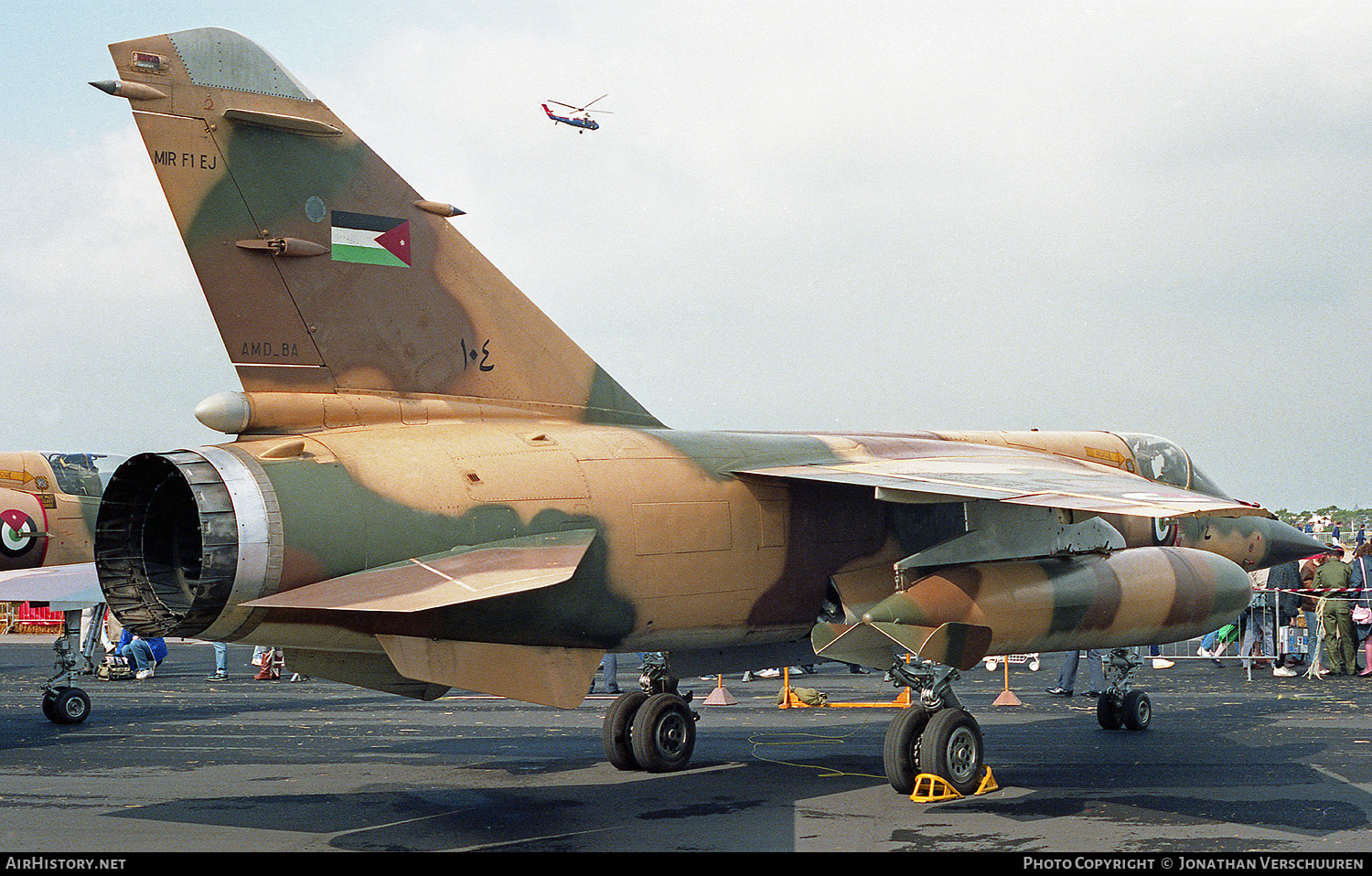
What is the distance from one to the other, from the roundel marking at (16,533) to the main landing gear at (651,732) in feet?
28.8

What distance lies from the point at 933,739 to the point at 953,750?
0.21 meters

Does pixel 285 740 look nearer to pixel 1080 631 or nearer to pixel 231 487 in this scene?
pixel 231 487

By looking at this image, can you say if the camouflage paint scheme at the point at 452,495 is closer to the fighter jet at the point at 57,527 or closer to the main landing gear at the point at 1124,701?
the main landing gear at the point at 1124,701

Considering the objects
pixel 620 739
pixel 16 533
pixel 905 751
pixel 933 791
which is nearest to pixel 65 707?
pixel 16 533

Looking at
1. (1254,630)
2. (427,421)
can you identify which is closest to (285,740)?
(427,421)

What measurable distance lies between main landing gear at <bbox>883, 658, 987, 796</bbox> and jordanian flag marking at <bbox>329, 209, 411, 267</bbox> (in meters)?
4.89

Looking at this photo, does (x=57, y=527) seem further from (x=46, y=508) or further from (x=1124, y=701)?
(x=1124, y=701)

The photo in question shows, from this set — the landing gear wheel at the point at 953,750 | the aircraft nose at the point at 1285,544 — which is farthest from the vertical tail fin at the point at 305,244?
the aircraft nose at the point at 1285,544

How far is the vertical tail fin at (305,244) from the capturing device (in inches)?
343

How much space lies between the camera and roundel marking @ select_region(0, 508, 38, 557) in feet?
51.0

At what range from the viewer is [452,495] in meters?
8.22

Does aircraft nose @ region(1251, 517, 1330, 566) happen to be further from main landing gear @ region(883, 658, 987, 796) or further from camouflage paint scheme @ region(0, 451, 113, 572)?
camouflage paint scheme @ region(0, 451, 113, 572)

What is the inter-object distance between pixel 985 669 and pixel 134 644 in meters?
14.7

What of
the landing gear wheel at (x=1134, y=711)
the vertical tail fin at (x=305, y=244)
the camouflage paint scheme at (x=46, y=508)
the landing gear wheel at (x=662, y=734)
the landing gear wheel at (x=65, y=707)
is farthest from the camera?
the camouflage paint scheme at (x=46, y=508)
